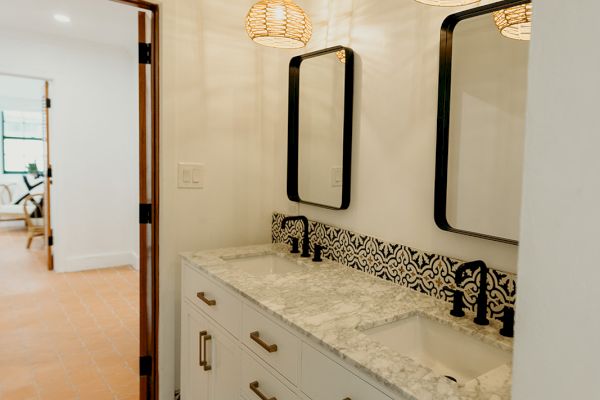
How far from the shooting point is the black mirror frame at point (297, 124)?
1.81 metres

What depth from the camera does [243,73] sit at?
7.24ft

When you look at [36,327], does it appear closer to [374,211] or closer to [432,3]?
[374,211]

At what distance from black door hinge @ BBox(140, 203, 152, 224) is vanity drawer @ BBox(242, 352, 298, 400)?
38.8 inches

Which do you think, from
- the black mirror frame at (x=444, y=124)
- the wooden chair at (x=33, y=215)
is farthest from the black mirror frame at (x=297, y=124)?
the wooden chair at (x=33, y=215)

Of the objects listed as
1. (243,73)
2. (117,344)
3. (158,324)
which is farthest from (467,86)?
(117,344)

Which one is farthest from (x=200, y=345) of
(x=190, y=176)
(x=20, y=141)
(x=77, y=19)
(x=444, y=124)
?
(x=20, y=141)

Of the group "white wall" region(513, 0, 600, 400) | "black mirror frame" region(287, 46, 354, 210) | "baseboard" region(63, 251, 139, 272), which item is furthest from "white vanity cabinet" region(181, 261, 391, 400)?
"baseboard" region(63, 251, 139, 272)

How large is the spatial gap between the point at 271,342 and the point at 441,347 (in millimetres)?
521

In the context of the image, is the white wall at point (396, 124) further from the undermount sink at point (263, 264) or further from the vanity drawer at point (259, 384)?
the vanity drawer at point (259, 384)

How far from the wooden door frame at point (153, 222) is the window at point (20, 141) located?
282 inches

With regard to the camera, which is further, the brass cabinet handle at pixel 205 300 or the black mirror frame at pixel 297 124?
the black mirror frame at pixel 297 124

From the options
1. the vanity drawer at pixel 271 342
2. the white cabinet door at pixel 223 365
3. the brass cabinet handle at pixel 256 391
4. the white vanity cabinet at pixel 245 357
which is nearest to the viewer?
the white vanity cabinet at pixel 245 357

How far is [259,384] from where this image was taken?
1332 mm

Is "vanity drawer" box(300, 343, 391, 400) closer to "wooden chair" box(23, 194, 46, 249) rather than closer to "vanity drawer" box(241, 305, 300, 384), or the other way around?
"vanity drawer" box(241, 305, 300, 384)
